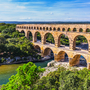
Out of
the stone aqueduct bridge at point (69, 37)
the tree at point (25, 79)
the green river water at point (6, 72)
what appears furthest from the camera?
the stone aqueduct bridge at point (69, 37)

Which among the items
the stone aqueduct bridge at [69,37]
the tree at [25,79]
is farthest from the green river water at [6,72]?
the stone aqueduct bridge at [69,37]

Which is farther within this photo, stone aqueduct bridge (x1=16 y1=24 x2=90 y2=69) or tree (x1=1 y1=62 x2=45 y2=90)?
stone aqueduct bridge (x1=16 y1=24 x2=90 y2=69)

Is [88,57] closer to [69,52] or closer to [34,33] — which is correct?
[69,52]

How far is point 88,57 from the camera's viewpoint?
2389 centimetres

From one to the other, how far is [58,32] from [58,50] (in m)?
4.35

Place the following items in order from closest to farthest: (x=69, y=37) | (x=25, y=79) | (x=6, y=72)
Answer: (x=25, y=79) → (x=6, y=72) → (x=69, y=37)

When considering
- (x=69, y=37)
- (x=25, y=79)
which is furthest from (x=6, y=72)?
(x=69, y=37)

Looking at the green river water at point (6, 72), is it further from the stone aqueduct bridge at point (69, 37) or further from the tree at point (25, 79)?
the stone aqueduct bridge at point (69, 37)

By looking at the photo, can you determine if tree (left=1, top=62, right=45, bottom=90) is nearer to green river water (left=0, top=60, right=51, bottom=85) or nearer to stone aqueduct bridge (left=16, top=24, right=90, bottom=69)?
green river water (left=0, top=60, right=51, bottom=85)

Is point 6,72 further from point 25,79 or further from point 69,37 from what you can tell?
point 69,37

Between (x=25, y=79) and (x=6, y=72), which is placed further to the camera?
(x=6, y=72)

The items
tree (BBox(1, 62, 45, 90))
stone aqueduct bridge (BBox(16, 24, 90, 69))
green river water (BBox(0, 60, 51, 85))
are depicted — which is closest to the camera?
tree (BBox(1, 62, 45, 90))

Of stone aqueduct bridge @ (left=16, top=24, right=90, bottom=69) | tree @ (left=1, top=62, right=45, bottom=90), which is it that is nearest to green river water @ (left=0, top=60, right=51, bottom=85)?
tree @ (left=1, top=62, right=45, bottom=90)

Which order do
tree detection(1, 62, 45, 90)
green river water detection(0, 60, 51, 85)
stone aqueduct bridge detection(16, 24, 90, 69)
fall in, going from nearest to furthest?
tree detection(1, 62, 45, 90)
green river water detection(0, 60, 51, 85)
stone aqueduct bridge detection(16, 24, 90, 69)
